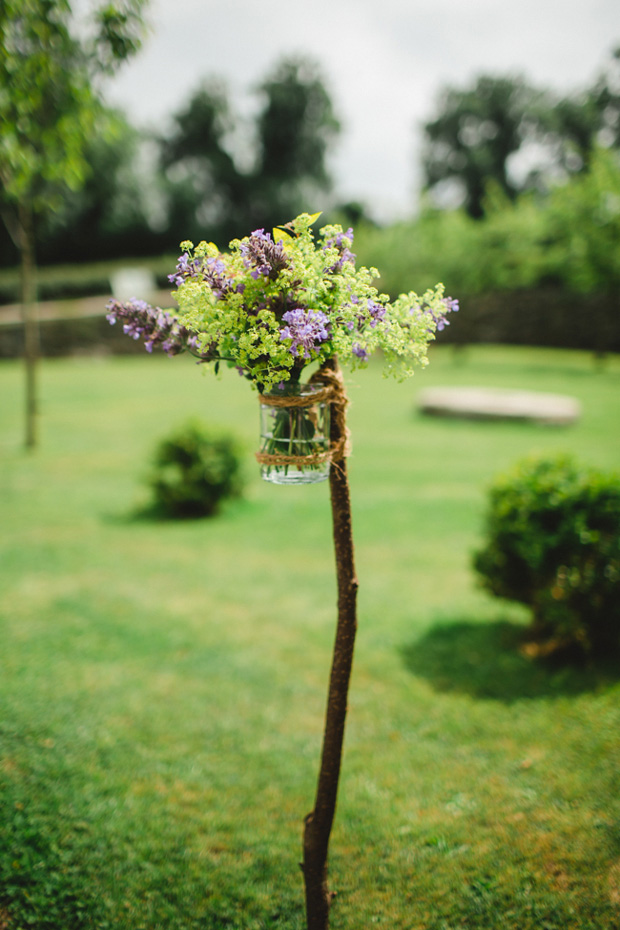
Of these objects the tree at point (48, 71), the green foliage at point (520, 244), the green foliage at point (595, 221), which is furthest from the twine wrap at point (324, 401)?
the green foliage at point (520, 244)

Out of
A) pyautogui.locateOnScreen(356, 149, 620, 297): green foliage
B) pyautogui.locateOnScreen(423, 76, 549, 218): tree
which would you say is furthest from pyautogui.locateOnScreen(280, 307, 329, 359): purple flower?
pyautogui.locateOnScreen(423, 76, 549, 218): tree

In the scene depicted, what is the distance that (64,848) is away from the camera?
263cm

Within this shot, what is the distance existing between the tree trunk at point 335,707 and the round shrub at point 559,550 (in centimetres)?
243

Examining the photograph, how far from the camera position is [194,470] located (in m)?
7.61

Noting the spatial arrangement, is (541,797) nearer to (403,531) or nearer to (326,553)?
(326,553)

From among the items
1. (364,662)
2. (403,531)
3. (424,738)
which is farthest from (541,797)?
(403,531)

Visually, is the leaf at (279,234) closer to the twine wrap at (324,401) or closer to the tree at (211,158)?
the twine wrap at (324,401)

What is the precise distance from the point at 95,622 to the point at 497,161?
5438 centimetres

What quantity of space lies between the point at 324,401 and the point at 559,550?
2854mm

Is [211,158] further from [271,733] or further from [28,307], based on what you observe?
[271,733]

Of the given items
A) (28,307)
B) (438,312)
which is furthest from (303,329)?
(28,307)

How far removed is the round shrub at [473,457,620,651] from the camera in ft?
13.5

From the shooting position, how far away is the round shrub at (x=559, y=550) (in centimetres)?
412

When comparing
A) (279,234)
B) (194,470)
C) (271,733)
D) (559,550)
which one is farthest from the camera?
(194,470)
